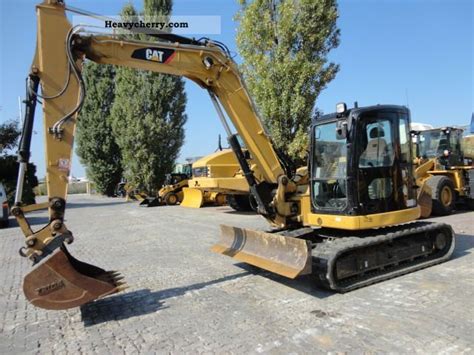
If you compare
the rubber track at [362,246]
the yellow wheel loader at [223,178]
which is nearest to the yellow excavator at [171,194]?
the yellow wheel loader at [223,178]

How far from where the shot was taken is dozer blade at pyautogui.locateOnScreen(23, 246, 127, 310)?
435 cm

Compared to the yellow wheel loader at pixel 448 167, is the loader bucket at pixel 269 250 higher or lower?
lower

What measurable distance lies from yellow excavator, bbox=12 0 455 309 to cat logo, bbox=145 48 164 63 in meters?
0.01

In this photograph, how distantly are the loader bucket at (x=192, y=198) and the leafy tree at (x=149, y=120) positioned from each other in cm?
789

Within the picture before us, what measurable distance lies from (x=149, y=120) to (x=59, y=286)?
889 inches

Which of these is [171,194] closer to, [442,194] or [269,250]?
[442,194]

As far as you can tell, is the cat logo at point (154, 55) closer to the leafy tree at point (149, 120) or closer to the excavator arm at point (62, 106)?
the excavator arm at point (62, 106)

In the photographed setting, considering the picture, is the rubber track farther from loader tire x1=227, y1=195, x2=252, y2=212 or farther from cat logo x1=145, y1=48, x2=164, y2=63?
loader tire x1=227, y1=195, x2=252, y2=212

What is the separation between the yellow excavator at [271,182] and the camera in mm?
4695

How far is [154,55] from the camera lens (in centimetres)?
559

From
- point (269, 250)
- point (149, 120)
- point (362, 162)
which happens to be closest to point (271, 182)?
point (269, 250)

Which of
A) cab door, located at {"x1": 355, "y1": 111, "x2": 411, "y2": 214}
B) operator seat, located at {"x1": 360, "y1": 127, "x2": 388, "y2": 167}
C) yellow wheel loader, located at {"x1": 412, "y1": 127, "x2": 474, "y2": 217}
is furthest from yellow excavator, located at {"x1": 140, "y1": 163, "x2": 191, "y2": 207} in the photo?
operator seat, located at {"x1": 360, "y1": 127, "x2": 388, "y2": 167}

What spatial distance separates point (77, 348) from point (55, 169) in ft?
6.65

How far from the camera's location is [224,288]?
5.71 meters
